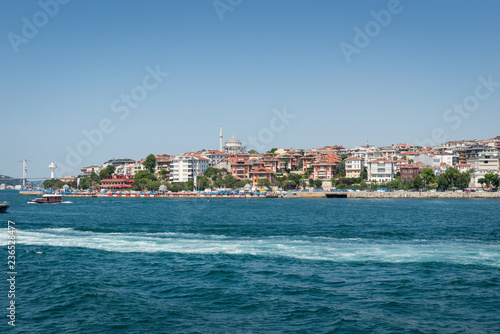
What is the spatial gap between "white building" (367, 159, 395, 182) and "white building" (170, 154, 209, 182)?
88.4 feet

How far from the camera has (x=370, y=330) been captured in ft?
27.0

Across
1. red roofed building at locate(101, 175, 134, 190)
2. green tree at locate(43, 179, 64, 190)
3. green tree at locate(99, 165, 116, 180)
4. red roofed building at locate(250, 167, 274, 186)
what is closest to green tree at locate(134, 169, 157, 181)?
red roofed building at locate(101, 175, 134, 190)

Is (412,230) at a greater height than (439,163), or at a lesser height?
lesser

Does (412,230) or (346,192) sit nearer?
(412,230)

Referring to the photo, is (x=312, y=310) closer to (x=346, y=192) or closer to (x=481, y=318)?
(x=481, y=318)

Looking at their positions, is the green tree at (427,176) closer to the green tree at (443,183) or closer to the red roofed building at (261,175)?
the green tree at (443,183)

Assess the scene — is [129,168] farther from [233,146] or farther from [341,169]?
[341,169]

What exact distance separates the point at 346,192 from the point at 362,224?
39.5 metres

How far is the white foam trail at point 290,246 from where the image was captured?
542 inches

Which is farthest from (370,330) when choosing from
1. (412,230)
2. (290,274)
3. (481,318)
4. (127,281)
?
(412,230)

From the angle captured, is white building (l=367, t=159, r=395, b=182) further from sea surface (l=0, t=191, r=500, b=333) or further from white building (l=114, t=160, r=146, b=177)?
sea surface (l=0, t=191, r=500, b=333)

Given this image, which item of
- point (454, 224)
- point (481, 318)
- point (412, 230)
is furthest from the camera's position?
point (454, 224)

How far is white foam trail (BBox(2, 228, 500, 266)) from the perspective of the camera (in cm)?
1376

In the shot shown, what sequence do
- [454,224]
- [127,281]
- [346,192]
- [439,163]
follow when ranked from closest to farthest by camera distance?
[127,281] < [454,224] < [346,192] < [439,163]
